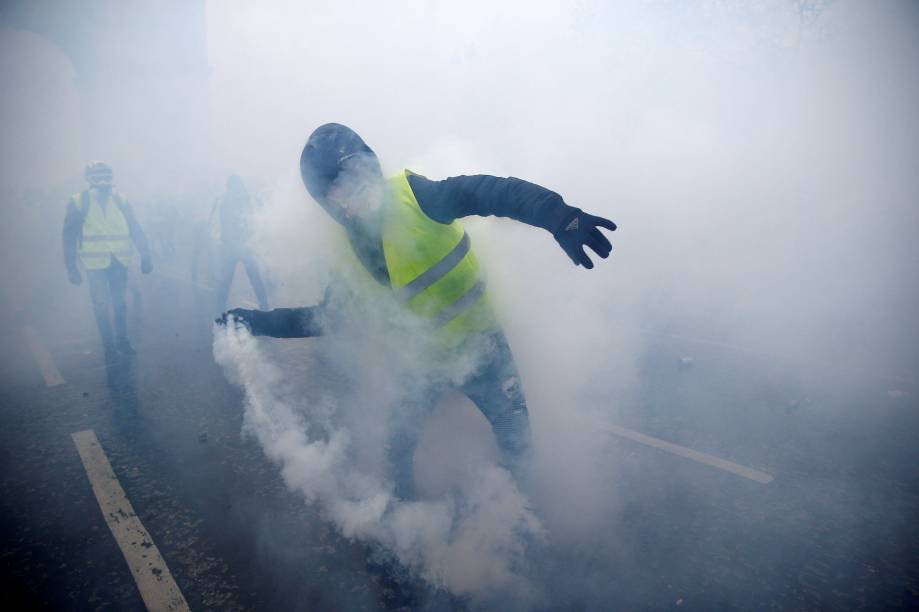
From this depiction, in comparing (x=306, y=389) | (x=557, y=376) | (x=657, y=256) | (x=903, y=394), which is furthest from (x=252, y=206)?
(x=903, y=394)

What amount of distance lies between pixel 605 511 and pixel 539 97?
234 inches

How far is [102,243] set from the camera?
5.86 m

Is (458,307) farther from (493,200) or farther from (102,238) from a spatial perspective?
(102,238)

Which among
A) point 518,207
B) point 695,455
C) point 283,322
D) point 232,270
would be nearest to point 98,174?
point 232,270

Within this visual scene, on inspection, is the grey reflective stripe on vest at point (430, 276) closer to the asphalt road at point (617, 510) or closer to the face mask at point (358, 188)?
the face mask at point (358, 188)

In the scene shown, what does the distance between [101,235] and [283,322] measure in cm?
423

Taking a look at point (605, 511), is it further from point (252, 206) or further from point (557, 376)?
point (252, 206)

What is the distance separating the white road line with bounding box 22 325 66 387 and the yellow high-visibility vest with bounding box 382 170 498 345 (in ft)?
15.5

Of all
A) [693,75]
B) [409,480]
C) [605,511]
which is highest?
[693,75]

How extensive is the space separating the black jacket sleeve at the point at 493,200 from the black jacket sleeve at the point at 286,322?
0.84m

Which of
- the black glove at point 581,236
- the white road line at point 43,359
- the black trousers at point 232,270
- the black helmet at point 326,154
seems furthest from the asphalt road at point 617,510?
the black trousers at point 232,270

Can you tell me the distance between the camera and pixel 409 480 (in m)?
2.75

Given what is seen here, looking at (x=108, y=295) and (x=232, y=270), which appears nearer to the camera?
(x=108, y=295)

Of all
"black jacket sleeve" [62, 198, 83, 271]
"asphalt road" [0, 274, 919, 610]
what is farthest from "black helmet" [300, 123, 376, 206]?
"black jacket sleeve" [62, 198, 83, 271]
